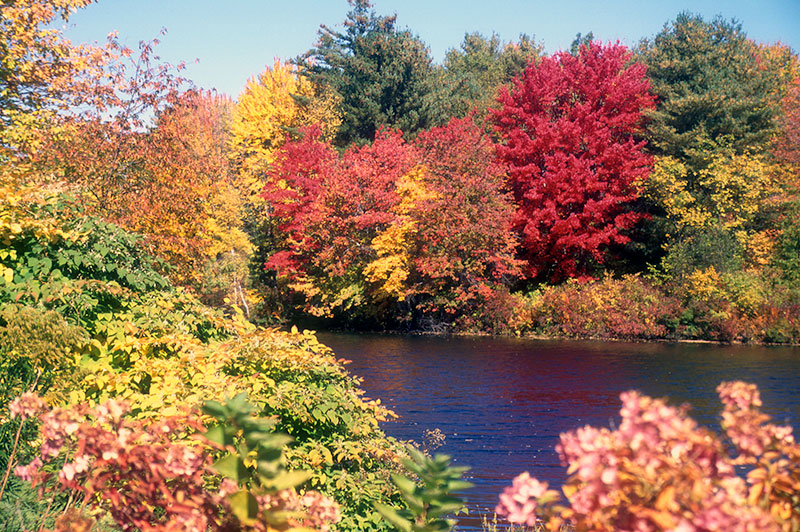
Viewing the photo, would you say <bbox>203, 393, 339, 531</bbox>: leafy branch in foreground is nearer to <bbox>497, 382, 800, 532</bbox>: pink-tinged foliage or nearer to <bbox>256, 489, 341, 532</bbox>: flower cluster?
<bbox>256, 489, 341, 532</bbox>: flower cluster

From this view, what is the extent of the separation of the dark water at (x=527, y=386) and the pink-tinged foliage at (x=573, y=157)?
535 cm

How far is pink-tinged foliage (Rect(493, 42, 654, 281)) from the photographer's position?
24.2 meters

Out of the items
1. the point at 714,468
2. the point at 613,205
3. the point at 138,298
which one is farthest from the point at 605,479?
the point at 613,205

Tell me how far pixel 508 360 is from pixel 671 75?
18.1 m

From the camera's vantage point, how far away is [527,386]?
→ 13328 millimetres

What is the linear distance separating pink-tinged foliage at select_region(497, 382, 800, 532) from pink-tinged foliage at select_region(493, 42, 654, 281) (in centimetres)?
2297

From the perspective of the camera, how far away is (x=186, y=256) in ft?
51.0

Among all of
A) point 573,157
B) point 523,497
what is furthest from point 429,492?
point 573,157

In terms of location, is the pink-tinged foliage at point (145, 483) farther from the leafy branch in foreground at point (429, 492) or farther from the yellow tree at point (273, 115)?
the yellow tree at point (273, 115)

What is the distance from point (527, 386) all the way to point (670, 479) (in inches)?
483

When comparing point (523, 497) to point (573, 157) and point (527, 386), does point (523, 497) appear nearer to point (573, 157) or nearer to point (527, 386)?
point (527, 386)

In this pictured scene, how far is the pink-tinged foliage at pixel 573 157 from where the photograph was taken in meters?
24.2

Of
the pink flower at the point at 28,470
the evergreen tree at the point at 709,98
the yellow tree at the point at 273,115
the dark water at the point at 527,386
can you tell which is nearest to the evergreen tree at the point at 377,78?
the yellow tree at the point at 273,115

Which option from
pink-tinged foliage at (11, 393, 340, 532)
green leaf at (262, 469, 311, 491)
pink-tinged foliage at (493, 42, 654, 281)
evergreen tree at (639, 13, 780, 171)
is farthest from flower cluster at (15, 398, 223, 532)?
evergreen tree at (639, 13, 780, 171)
